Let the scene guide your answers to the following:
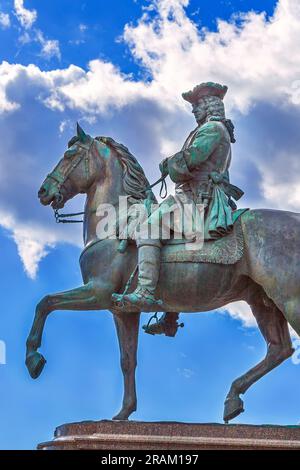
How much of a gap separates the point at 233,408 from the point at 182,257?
2.24 m

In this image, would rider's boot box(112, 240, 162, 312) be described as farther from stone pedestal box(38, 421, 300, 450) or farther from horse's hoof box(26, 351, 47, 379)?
stone pedestal box(38, 421, 300, 450)

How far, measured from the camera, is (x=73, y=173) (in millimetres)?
15258

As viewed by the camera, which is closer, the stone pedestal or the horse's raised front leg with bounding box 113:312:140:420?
the stone pedestal

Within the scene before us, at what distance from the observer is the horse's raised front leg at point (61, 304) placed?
1407 centimetres

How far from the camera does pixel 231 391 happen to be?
1438cm

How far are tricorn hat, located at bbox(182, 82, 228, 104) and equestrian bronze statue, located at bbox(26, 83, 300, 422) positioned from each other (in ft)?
1.47

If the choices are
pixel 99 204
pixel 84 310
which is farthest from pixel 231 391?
pixel 99 204

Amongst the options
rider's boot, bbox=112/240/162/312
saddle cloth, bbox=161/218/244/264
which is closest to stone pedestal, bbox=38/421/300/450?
rider's boot, bbox=112/240/162/312

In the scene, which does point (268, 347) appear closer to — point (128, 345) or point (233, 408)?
point (233, 408)

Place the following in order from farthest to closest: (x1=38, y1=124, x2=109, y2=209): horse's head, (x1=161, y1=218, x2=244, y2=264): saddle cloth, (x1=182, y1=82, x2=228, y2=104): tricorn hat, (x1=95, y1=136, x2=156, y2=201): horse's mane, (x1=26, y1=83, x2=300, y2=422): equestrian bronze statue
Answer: (x1=182, y1=82, x2=228, y2=104): tricorn hat < (x1=38, y1=124, x2=109, y2=209): horse's head < (x1=95, y1=136, x2=156, y2=201): horse's mane < (x1=161, y1=218, x2=244, y2=264): saddle cloth < (x1=26, y1=83, x2=300, y2=422): equestrian bronze statue

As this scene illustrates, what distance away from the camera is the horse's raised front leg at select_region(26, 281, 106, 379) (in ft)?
46.2
